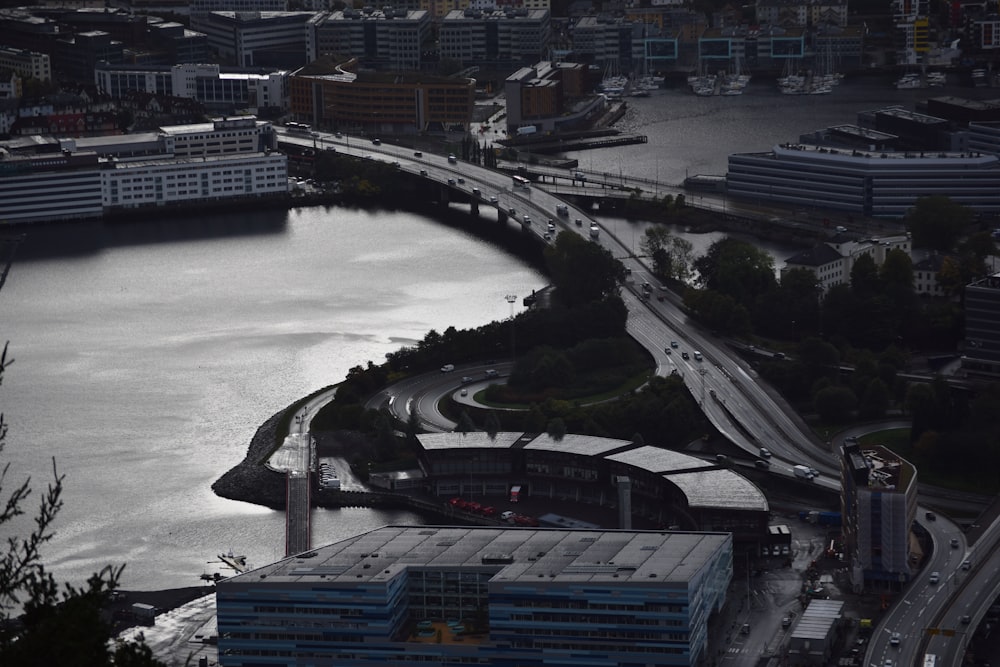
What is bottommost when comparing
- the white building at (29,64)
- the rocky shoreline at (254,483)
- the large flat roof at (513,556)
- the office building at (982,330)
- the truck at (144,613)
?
the truck at (144,613)

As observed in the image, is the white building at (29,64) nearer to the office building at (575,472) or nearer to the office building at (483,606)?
the office building at (575,472)

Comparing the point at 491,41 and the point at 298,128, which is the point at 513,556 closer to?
the point at 298,128

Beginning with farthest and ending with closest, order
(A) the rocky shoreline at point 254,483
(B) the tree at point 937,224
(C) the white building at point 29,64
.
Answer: (C) the white building at point 29,64 → (B) the tree at point 937,224 → (A) the rocky shoreline at point 254,483

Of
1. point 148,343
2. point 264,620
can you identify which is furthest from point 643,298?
point 264,620

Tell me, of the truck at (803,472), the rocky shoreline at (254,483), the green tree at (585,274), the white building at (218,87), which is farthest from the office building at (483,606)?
the white building at (218,87)

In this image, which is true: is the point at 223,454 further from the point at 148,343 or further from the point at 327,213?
the point at 327,213

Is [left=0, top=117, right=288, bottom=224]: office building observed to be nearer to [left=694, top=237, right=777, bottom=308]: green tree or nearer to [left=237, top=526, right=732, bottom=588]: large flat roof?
[left=694, top=237, right=777, bottom=308]: green tree
